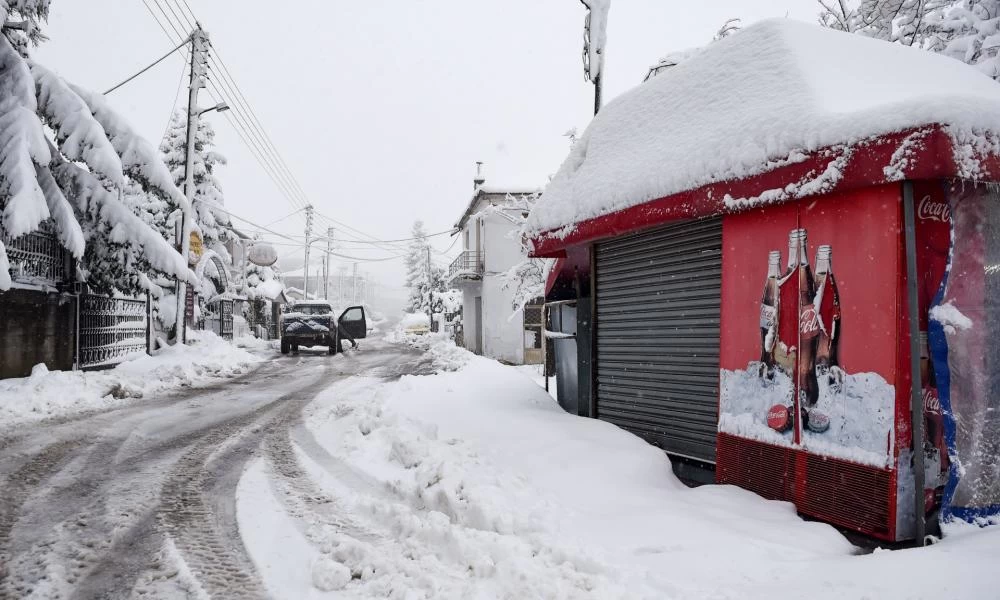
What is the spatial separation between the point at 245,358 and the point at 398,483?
635 inches

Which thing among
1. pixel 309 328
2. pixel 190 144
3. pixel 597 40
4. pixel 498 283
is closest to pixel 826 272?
pixel 597 40

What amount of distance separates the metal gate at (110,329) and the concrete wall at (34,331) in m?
0.49

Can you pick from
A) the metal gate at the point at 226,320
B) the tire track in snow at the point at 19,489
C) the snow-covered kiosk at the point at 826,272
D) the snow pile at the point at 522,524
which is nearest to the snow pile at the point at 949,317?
the snow-covered kiosk at the point at 826,272

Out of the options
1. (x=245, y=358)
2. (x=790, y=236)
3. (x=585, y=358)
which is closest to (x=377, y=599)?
(x=790, y=236)

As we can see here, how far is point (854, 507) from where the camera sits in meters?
4.01

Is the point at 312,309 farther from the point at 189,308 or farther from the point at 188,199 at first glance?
the point at 188,199

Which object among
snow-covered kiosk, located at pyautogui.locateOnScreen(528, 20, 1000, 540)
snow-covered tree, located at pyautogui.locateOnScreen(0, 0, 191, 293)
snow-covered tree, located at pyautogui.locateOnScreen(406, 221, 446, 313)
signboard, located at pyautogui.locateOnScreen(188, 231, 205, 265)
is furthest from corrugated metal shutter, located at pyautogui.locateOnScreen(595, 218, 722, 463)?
snow-covered tree, located at pyautogui.locateOnScreen(406, 221, 446, 313)

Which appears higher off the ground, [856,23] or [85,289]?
[856,23]

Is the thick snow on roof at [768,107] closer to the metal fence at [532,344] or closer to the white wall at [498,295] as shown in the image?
the metal fence at [532,344]

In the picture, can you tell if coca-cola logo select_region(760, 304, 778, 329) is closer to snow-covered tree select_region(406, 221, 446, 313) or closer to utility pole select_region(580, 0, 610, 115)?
utility pole select_region(580, 0, 610, 115)

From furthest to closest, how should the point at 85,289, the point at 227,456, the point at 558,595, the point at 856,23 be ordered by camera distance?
the point at 856,23 < the point at 85,289 < the point at 227,456 < the point at 558,595

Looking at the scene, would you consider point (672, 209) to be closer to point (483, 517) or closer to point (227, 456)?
point (483, 517)

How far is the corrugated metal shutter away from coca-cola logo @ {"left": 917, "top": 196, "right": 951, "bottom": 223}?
5.62 feet

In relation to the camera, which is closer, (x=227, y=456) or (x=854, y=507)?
(x=854, y=507)
